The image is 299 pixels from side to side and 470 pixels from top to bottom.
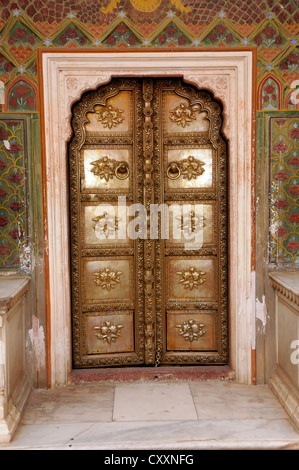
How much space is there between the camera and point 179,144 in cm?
327

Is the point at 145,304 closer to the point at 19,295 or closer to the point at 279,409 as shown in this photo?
the point at 19,295

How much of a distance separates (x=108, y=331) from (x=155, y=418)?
32.6 inches

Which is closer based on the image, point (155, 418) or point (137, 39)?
point (155, 418)

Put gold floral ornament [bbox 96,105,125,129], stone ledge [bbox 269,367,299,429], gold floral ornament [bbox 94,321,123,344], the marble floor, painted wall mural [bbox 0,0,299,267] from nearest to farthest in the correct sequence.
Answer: the marble floor < stone ledge [bbox 269,367,299,429] < painted wall mural [bbox 0,0,299,267] < gold floral ornament [bbox 96,105,125,129] < gold floral ornament [bbox 94,321,123,344]

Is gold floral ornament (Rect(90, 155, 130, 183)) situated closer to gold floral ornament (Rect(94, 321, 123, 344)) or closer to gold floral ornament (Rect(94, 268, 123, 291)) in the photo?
gold floral ornament (Rect(94, 268, 123, 291))

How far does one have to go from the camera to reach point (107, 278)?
3320mm

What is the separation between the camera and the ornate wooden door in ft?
10.6

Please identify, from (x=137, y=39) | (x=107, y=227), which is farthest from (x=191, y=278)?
(x=137, y=39)

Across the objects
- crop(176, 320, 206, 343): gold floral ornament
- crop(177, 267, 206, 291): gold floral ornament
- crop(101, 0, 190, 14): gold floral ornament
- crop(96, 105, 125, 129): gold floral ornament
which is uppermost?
crop(101, 0, 190, 14): gold floral ornament

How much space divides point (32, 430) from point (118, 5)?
2.85 meters

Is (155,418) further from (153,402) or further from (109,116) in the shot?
(109,116)

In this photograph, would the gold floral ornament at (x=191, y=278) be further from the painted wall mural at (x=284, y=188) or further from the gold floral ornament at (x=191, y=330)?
the painted wall mural at (x=284, y=188)

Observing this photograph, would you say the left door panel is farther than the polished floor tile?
Yes

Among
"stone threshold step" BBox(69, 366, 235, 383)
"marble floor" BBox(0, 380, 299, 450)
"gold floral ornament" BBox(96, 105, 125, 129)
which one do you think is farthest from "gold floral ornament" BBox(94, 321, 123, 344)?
"gold floral ornament" BBox(96, 105, 125, 129)
